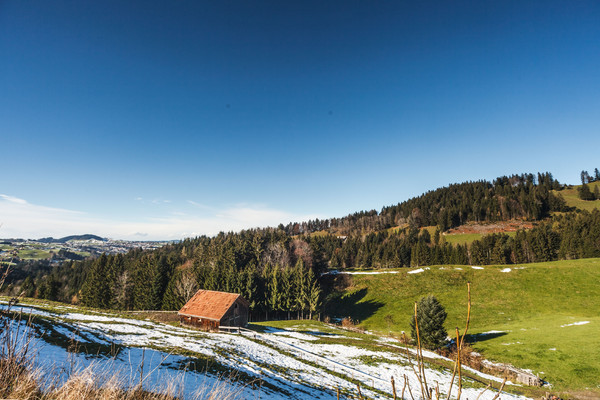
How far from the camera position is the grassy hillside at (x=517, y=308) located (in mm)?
26750

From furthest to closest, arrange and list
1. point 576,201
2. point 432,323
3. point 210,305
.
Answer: point 576,201 < point 210,305 < point 432,323

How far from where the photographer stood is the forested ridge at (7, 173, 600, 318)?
57219mm

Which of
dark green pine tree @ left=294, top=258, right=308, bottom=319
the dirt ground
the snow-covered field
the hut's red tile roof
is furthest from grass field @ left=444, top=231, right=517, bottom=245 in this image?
the hut's red tile roof

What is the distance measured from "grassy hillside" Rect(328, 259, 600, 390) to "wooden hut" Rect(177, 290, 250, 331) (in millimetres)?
23973

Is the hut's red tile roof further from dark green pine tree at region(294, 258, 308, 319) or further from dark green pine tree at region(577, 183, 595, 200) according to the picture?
dark green pine tree at region(577, 183, 595, 200)

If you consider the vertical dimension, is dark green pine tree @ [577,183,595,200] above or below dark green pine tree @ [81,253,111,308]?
above

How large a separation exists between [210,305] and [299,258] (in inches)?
1105

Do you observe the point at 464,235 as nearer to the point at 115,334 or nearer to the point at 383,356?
the point at 383,356

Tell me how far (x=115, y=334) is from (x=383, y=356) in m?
24.0

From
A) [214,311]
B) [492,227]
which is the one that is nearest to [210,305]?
[214,311]

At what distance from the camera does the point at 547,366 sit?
25.7 meters

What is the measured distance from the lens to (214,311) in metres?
37.8

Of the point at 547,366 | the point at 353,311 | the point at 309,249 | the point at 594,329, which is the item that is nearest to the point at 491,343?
the point at 547,366

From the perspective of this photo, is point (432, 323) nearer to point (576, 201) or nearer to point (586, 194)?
point (576, 201)
